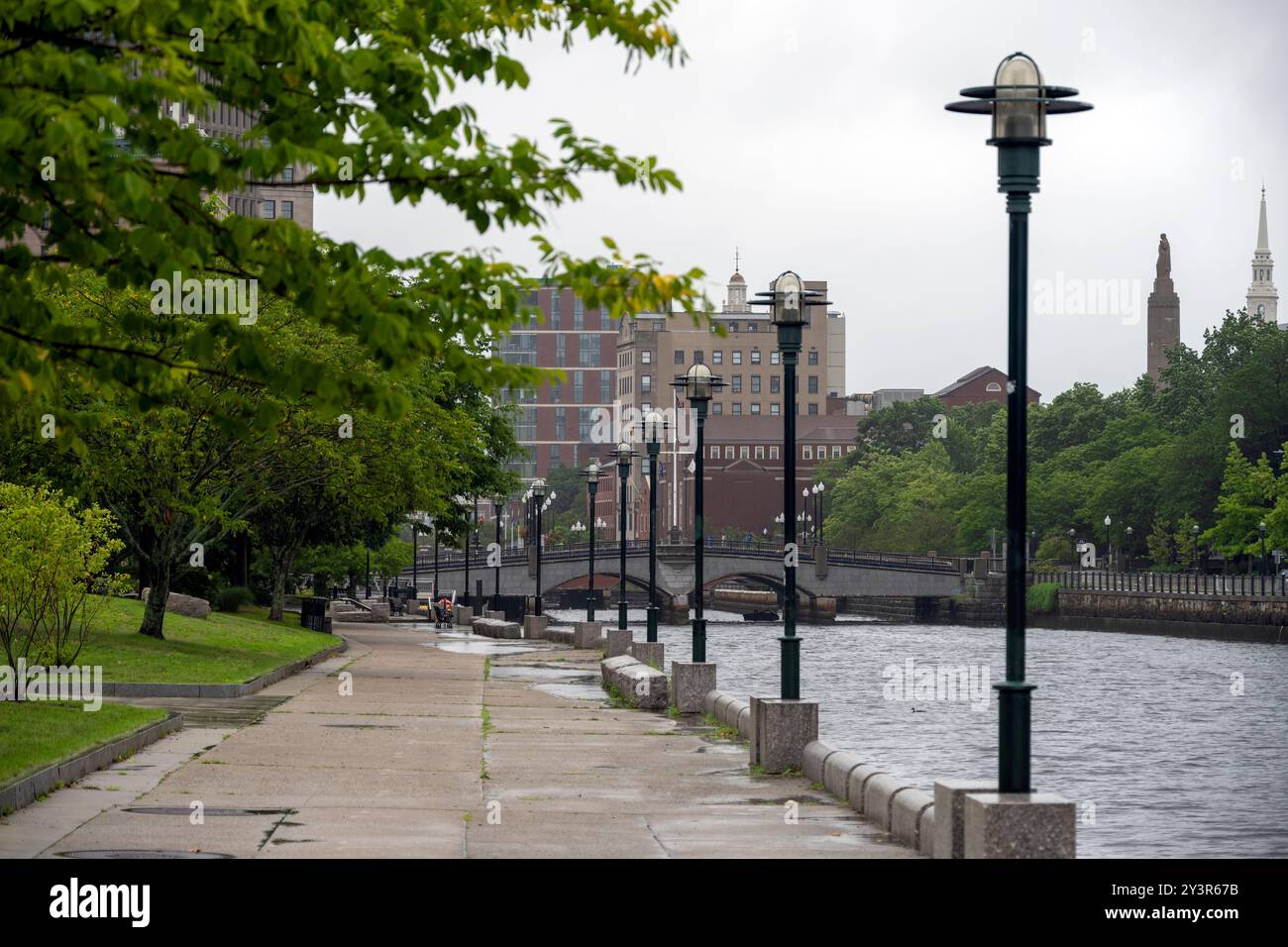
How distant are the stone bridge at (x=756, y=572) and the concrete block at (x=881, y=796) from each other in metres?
101

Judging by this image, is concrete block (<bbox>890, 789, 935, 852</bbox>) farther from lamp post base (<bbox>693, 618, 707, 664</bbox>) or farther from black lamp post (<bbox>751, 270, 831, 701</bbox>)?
lamp post base (<bbox>693, 618, 707, 664</bbox>)

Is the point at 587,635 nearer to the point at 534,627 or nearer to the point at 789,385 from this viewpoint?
the point at 534,627

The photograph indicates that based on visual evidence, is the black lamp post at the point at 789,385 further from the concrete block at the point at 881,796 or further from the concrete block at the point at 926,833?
the concrete block at the point at 926,833

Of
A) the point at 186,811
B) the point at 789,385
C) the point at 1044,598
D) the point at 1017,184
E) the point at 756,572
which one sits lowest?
the point at 1044,598

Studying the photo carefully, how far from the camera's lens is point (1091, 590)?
329 ft

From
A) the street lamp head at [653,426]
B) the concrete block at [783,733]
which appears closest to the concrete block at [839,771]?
the concrete block at [783,733]

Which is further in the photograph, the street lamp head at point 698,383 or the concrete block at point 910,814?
the street lamp head at point 698,383

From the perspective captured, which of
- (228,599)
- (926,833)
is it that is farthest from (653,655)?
(926,833)

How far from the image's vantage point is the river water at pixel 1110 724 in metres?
25.5

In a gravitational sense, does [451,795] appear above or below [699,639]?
below

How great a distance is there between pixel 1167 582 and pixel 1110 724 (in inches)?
2412

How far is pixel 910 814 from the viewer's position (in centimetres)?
1407
